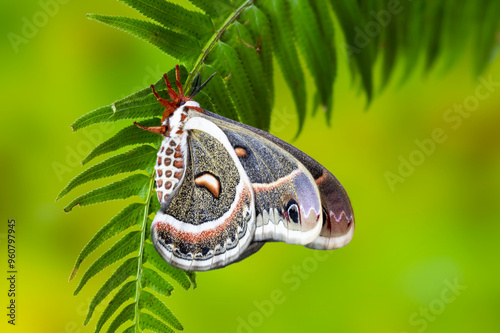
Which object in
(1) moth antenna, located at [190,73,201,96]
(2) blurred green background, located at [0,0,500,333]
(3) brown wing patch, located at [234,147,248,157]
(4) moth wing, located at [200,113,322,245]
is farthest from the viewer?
(2) blurred green background, located at [0,0,500,333]

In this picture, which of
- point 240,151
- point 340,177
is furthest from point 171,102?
point 340,177

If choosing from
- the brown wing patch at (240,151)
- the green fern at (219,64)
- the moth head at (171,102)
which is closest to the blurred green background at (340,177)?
the green fern at (219,64)

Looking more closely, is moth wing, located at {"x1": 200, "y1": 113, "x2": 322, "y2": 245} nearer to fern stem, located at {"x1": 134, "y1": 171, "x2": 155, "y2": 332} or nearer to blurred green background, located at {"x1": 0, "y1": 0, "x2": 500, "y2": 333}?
fern stem, located at {"x1": 134, "y1": 171, "x2": 155, "y2": 332}

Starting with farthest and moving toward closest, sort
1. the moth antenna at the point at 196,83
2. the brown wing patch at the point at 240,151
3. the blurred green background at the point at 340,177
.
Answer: the blurred green background at the point at 340,177 < the moth antenna at the point at 196,83 < the brown wing patch at the point at 240,151

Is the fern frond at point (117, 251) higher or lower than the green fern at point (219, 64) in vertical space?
lower

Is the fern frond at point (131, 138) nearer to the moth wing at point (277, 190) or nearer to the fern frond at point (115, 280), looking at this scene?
the moth wing at point (277, 190)

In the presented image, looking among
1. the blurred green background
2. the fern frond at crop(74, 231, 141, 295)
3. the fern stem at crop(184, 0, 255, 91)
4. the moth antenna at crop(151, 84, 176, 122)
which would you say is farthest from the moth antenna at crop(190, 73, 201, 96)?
the blurred green background

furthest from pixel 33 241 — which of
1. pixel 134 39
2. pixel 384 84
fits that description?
pixel 384 84
